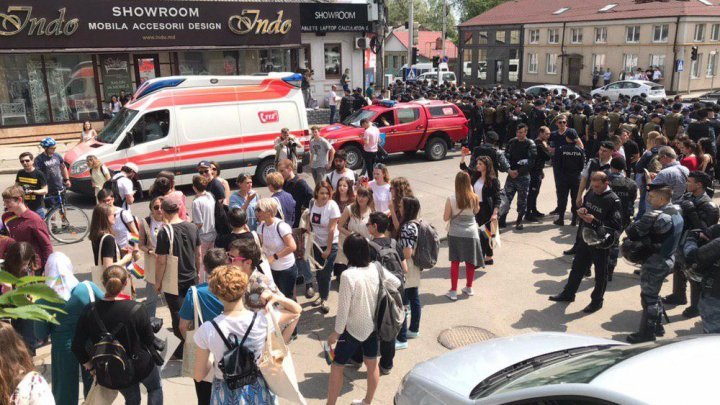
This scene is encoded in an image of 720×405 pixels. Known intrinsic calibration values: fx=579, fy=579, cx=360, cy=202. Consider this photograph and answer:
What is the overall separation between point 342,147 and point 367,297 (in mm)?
11289

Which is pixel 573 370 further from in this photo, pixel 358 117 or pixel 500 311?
pixel 358 117

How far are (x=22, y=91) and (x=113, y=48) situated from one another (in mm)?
3507

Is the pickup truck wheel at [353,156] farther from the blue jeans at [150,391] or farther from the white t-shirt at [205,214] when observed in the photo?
the blue jeans at [150,391]

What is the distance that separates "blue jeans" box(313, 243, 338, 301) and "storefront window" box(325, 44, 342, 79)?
807 inches

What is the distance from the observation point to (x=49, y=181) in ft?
34.0

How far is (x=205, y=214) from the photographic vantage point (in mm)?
7312

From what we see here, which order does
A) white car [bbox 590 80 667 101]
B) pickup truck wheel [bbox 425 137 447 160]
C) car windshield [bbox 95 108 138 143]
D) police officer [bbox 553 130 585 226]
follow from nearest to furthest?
police officer [bbox 553 130 585 226] < car windshield [bbox 95 108 138 143] < pickup truck wheel [bbox 425 137 447 160] < white car [bbox 590 80 667 101]

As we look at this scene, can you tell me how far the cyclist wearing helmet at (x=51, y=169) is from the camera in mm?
10312

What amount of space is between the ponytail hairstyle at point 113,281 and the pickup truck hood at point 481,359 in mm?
2206

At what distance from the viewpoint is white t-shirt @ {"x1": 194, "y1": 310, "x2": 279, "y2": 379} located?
3846mm

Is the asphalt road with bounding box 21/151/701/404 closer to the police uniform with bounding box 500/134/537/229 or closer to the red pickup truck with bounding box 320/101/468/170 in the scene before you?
the police uniform with bounding box 500/134/537/229

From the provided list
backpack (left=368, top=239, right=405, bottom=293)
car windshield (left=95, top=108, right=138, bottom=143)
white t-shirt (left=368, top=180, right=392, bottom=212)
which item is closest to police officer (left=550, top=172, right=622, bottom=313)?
white t-shirt (left=368, top=180, right=392, bottom=212)

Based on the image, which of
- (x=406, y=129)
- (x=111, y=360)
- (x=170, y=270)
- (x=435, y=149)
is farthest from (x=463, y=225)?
(x=435, y=149)

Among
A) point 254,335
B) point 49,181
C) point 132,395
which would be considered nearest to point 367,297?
point 254,335
